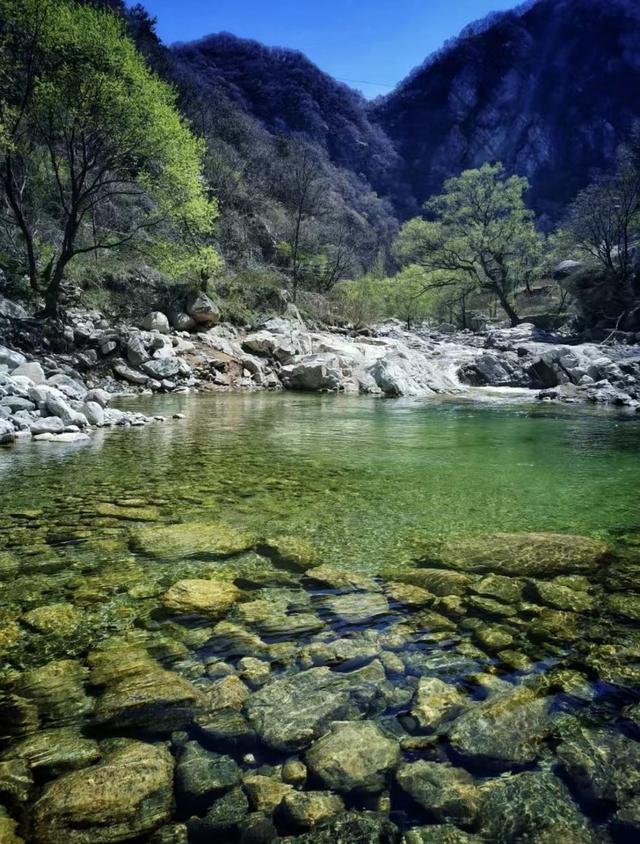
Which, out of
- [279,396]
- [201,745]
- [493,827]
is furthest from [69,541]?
[279,396]

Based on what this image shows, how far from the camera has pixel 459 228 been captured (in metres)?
36.7

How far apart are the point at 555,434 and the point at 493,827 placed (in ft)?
34.0

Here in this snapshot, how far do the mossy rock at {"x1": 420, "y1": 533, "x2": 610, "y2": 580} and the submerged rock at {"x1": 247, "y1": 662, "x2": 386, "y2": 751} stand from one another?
60.1 inches

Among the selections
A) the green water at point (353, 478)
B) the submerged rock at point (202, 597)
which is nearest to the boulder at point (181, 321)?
the green water at point (353, 478)

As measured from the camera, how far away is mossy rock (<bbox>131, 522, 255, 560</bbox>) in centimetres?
382

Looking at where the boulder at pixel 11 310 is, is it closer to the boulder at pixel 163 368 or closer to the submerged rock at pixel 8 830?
the boulder at pixel 163 368

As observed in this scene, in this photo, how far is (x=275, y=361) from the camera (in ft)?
83.2

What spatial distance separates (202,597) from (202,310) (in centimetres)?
2436

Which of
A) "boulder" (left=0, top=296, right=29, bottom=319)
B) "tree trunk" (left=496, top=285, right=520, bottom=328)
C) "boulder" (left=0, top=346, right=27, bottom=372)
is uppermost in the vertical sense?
"tree trunk" (left=496, top=285, right=520, bottom=328)

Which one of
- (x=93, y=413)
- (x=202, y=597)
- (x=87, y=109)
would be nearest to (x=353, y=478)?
(x=202, y=597)

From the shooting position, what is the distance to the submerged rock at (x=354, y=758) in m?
1.72

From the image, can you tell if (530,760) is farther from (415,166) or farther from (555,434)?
(415,166)

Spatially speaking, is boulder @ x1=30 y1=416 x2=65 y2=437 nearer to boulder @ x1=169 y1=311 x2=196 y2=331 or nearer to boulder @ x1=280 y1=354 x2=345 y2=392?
boulder @ x1=280 y1=354 x2=345 y2=392

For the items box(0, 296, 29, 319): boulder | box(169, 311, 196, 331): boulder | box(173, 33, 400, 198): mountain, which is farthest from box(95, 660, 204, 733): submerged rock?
box(173, 33, 400, 198): mountain
